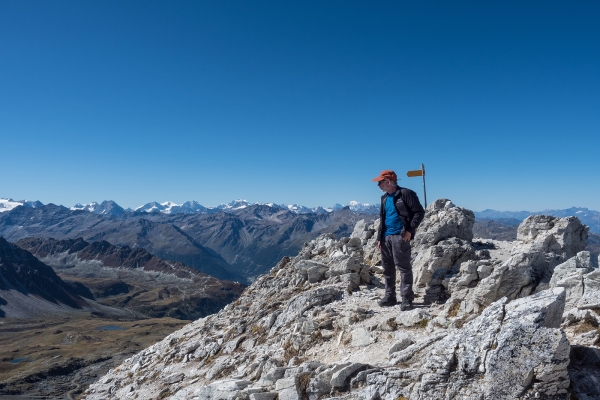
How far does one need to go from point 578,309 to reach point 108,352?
168212mm

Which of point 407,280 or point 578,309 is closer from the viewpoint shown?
point 578,309

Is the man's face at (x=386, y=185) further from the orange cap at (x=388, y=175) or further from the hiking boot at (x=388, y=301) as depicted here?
the hiking boot at (x=388, y=301)

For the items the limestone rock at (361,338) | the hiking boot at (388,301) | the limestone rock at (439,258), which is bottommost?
the limestone rock at (361,338)

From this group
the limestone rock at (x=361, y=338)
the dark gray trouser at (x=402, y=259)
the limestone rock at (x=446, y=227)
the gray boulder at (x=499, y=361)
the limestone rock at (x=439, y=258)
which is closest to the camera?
the gray boulder at (x=499, y=361)

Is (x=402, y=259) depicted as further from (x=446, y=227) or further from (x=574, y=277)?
(x=446, y=227)

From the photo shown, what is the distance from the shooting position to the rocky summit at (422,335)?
816 cm

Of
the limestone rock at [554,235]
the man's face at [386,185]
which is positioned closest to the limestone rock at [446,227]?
the limestone rock at [554,235]

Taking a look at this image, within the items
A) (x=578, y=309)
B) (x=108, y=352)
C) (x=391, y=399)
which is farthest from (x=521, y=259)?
(x=108, y=352)

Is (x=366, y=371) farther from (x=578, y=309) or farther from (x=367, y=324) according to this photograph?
(x=578, y=309)

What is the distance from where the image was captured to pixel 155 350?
99.8 feet

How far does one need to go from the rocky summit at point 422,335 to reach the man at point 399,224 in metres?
1.48

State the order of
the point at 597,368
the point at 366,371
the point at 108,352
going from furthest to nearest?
the point at 108,352
the point at 366,371
the point at 597,368

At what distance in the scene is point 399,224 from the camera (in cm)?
1531

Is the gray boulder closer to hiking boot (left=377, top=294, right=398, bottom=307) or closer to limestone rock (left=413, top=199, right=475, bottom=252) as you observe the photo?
hiking boot (left=377, top=294, right=398, bottom=307)
